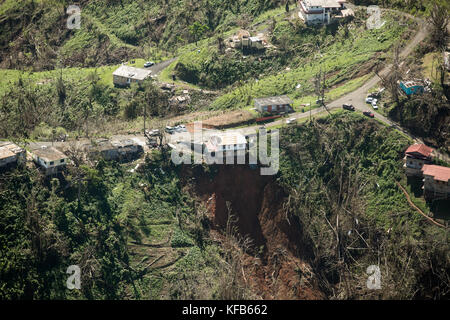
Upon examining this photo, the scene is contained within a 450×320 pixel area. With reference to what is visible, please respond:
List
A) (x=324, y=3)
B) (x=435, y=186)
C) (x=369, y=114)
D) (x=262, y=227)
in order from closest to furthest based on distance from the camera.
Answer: (x=435, y=186) < (x=262, y=227) < (x=369, y=114) < (x=324, y=3)

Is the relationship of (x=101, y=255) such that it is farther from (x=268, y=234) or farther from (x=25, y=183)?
(x=268, y=234)

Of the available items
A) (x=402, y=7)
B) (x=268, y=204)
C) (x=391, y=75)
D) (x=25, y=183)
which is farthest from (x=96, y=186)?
(x=402, y=7)

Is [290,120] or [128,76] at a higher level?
[128,76]

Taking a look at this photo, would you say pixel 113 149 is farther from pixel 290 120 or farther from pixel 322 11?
pixel 322 11

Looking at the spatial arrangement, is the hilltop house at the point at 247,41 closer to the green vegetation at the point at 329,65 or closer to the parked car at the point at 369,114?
the green vegetation at the point at 329,65

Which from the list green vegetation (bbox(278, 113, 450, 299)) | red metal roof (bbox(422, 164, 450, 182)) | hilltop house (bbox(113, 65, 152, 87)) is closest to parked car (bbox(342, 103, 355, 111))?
green vegetation (bbox(278, 113, 450, 299))

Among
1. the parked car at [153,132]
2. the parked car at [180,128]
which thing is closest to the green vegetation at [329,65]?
the parked car at [180,128]

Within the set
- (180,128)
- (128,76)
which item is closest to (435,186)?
(180,128)
